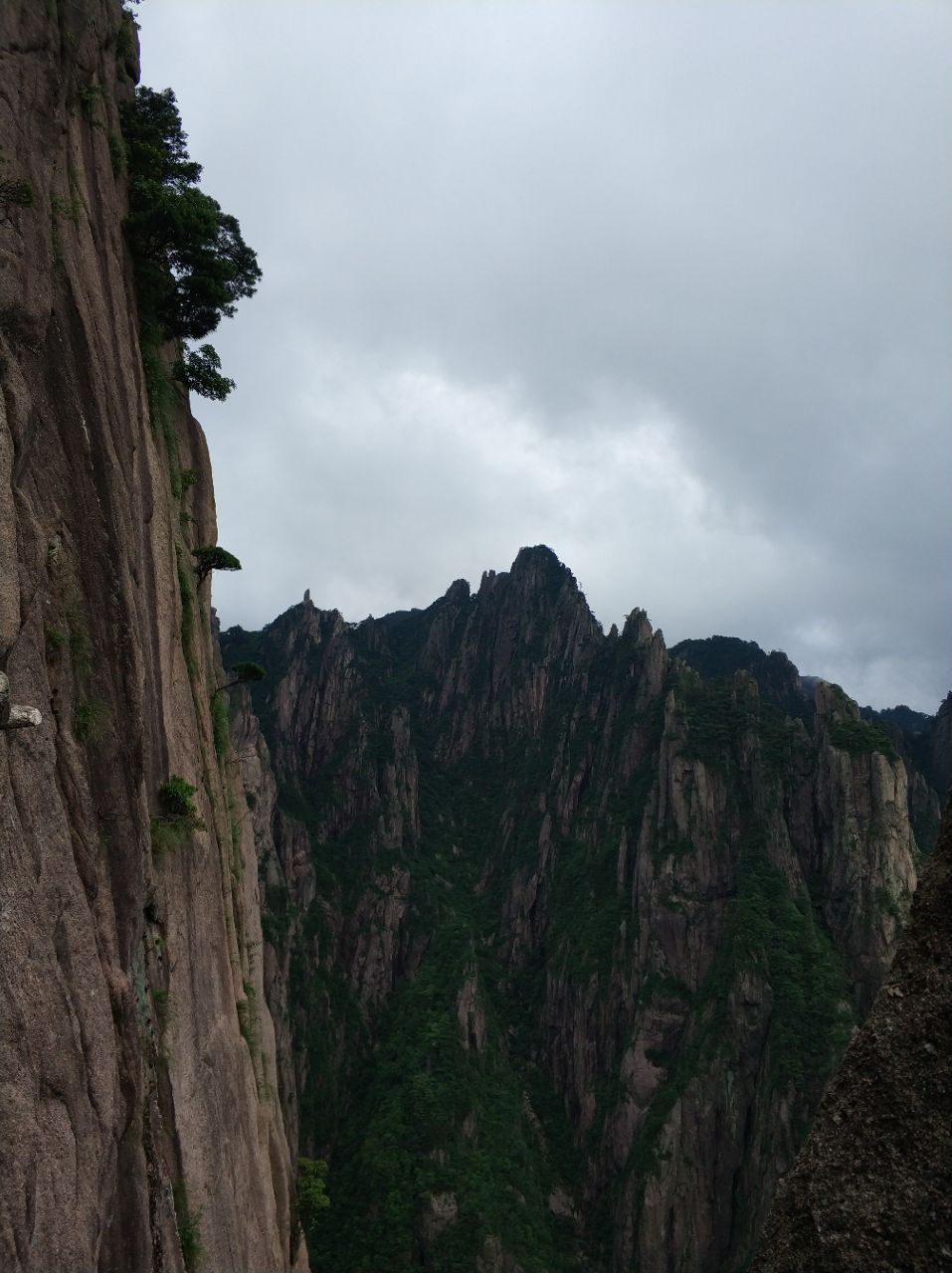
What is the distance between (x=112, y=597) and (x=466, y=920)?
155 meters

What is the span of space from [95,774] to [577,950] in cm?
13797

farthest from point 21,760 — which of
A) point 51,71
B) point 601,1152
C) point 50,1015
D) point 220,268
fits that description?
point 601,1152

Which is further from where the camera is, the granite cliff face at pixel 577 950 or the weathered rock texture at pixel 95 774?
the granite cliff face at pixel 577 950

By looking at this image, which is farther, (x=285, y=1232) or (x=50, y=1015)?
(x=285, y=1232)

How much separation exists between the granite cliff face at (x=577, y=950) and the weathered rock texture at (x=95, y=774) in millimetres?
84646

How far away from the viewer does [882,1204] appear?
19.7 feet

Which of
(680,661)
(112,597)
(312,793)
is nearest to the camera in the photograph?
(112,597)

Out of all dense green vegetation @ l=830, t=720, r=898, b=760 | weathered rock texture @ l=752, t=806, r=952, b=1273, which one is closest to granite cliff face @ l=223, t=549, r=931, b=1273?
dense green vegetation @ l=830, t=720, r=898, b=760

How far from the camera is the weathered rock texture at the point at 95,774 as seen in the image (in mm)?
12648

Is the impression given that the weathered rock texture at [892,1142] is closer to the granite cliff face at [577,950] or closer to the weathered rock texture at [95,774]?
the weathered rock texture at [95,774]

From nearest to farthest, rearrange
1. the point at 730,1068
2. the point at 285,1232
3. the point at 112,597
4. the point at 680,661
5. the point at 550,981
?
the point at 112,597 → the point at 285,1232 → the point at 730,1068 → the point at 550,981 → the point at 680,661

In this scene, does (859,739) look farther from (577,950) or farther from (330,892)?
(330,892)

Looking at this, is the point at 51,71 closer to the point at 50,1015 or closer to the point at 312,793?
the point at 50,1015

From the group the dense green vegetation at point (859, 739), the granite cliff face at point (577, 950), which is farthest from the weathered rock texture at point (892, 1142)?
the dense green vegetation at point (859, 739)
